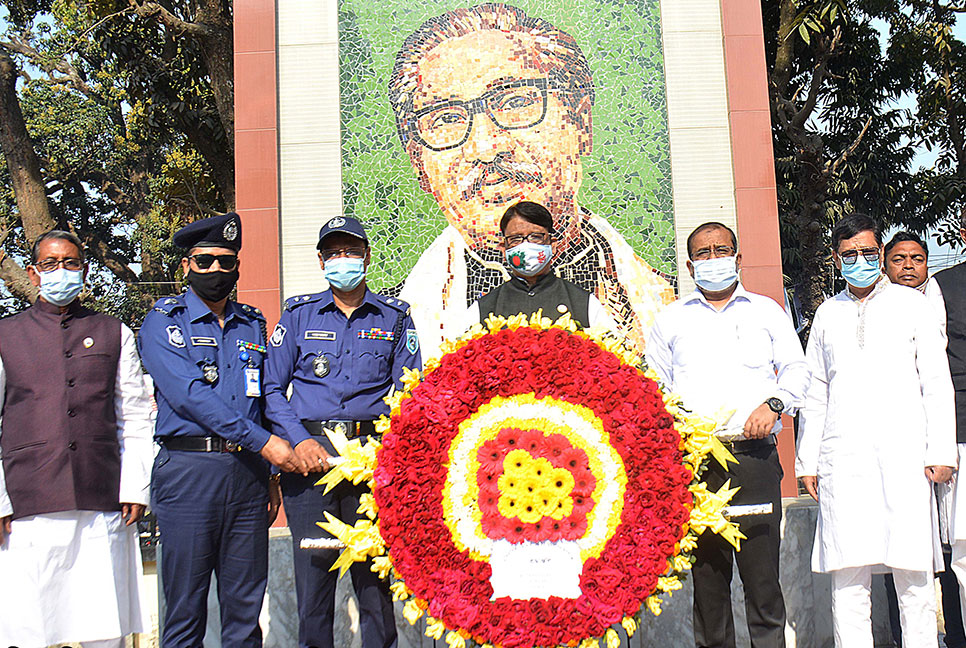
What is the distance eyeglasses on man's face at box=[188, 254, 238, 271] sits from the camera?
371cm

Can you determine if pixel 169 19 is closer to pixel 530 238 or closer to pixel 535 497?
pixel 530 238

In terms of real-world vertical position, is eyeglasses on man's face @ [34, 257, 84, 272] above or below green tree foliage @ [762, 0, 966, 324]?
below

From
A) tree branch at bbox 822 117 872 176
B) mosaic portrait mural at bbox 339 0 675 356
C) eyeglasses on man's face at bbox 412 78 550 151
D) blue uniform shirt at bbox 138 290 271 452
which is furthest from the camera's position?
tree branch at bbox 822 117 872 176

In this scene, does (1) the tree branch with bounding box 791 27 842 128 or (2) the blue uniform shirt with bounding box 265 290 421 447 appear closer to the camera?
(2) the blue uniform shirt with bounding box 265 290 421 447

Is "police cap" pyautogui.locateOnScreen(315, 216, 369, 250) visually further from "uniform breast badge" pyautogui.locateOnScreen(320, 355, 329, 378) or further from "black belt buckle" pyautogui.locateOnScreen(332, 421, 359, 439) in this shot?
"black belt buckle" pyautogui.locateOnScreen(332, 421, 359, 439)

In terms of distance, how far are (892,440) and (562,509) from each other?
177cm

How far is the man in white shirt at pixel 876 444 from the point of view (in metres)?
3.70

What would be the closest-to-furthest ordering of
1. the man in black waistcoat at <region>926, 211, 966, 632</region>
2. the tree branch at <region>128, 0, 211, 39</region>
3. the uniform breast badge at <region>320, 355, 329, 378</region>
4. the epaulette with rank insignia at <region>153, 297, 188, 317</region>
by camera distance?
1. the uniform breast badge at <region>320, 355, 329, 378</region>
2. the epaulette with rank insignia at <region>153, 297, 188, 317</region>
3. the man in black waistcoat at <region>926, 211, 966, 632</region>
4. the tree branch at <region>128, 0, 211, 39</region>

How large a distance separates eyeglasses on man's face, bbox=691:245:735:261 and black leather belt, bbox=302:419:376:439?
1.58m

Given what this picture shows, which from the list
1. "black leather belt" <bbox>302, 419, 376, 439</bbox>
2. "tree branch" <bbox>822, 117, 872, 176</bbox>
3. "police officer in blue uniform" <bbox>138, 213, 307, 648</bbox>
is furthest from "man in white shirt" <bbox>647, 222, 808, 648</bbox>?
"tree branch" <bbox>822, 117, 872, 176</bbox>

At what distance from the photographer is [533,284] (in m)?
3.73

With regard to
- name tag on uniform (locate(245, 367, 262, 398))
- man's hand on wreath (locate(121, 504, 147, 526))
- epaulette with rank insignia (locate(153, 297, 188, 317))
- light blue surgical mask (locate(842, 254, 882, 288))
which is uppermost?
light blue surgical mask (locate(842, 254, 882, 288))

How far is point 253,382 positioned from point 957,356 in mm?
3194

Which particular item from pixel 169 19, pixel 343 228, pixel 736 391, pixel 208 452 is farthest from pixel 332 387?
pixel 169 19
